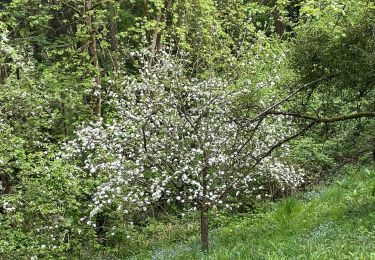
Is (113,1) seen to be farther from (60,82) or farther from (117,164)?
(117,164)

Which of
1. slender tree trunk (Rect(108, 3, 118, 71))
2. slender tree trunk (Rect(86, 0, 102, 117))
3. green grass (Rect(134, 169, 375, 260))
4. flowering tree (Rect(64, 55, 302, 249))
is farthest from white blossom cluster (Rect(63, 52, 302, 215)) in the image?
slender tree trunk (Rect(108, 3, 118, 71))

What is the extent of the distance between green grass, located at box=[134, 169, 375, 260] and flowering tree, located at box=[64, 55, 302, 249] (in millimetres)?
860

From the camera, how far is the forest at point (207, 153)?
831 centimetres

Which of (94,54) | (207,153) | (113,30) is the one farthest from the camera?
(113,30)

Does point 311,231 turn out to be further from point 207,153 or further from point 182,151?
point 182,151

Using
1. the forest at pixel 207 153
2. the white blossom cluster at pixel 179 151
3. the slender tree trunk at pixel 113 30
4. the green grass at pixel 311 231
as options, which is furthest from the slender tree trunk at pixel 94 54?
the green grass at pixel 311 231

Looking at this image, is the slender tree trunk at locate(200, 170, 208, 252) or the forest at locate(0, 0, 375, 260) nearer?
the forest at locate(0, 0, 375, 260)

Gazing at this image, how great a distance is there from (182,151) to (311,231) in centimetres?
317

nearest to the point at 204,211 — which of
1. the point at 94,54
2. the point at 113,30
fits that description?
the point at 94,54

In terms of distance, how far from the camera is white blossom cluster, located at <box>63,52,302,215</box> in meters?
9.47

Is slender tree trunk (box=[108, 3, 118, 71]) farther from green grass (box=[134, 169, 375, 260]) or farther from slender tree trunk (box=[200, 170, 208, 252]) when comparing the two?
slender tree trunk (box=[200, 170, 208, 252])

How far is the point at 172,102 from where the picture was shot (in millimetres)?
10766

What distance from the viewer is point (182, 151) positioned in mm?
10164

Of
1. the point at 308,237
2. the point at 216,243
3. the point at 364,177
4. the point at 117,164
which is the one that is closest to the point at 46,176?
the point at 117,164
